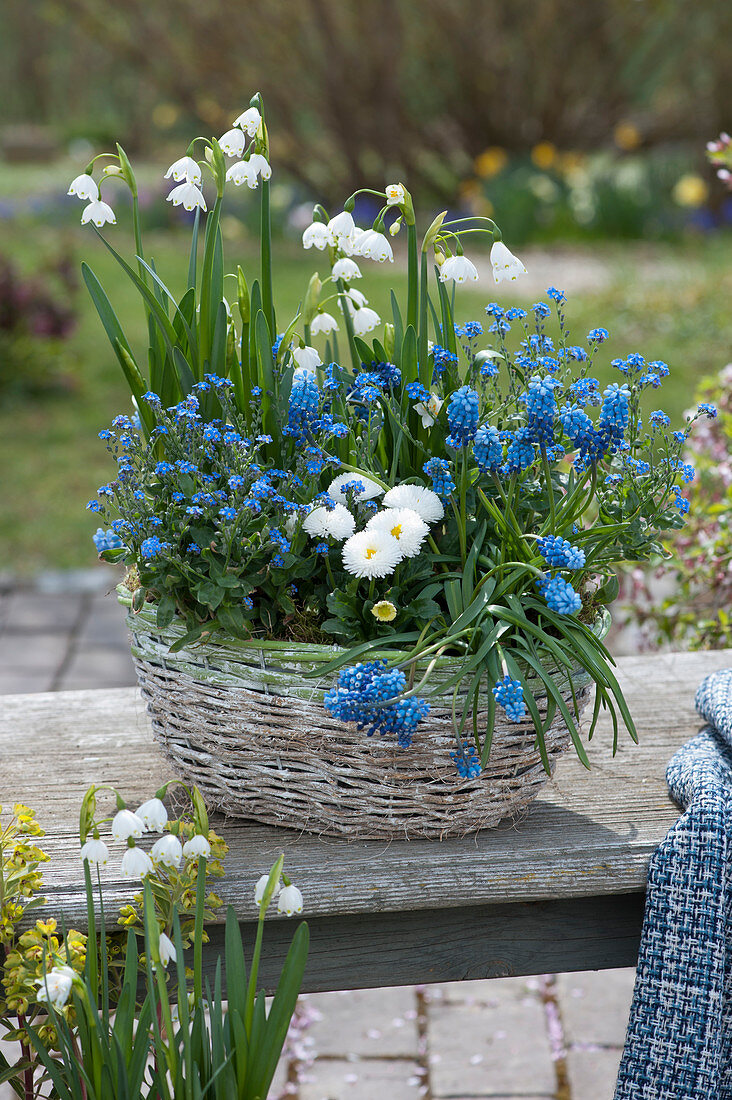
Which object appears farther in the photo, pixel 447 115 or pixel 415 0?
pixel 447 115

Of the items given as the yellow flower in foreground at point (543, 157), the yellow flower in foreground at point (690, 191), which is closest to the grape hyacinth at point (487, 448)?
the yellow flower in foreground at point (690, 191)

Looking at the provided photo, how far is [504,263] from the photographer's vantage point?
1254mm

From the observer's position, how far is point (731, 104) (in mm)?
9969

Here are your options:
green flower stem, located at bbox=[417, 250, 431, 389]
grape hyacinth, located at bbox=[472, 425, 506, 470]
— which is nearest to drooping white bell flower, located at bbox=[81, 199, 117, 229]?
green flower stem, located at bbox=[417, 250, 431, 389]

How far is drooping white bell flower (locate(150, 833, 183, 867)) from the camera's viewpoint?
3.48ft

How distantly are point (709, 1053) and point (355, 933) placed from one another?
0.40 metres

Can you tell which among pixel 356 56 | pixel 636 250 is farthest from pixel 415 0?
pixel 636 250

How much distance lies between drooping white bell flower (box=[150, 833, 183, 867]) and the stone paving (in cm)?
108

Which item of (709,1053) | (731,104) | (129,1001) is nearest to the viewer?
(129,1001)

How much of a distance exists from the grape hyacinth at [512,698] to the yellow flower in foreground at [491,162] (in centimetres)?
931

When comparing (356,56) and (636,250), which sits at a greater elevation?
(356,56)

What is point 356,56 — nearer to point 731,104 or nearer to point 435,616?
point 731,104

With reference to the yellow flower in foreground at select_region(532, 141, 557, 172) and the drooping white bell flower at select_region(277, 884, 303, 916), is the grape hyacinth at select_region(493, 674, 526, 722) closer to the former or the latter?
the drooping white bell flower at select_region(277, 884, 303, 916)

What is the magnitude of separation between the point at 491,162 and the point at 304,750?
952 centimetres
